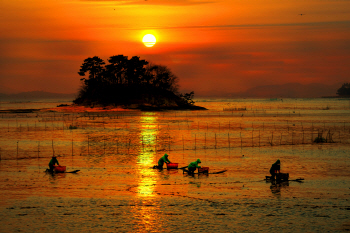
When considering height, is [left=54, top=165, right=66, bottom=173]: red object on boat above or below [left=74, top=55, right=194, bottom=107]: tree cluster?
below

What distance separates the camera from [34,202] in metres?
20.0

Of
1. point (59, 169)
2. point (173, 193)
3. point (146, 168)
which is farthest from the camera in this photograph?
point (146, 168)

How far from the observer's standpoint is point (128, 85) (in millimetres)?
148125

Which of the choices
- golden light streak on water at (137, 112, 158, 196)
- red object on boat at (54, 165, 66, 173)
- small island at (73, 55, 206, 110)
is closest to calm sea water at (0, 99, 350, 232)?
golden light streak on water at (137, 112, 158, 196)

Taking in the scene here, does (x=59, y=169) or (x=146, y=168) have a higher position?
(x=59, y=169)

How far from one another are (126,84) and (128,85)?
4.89ft

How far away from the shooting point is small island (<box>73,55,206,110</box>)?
14288cm

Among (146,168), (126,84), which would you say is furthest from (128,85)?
(146,168)

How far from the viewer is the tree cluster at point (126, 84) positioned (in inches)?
5640

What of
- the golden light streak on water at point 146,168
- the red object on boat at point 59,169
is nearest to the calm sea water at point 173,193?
the golden light streak on water at point 146,168

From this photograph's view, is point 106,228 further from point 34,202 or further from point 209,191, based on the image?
point 209,191

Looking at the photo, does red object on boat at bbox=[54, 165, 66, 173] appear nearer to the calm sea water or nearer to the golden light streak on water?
the calm sea water

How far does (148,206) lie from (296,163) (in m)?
16.5

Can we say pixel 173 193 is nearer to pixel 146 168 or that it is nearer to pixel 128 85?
pixel 146 168
